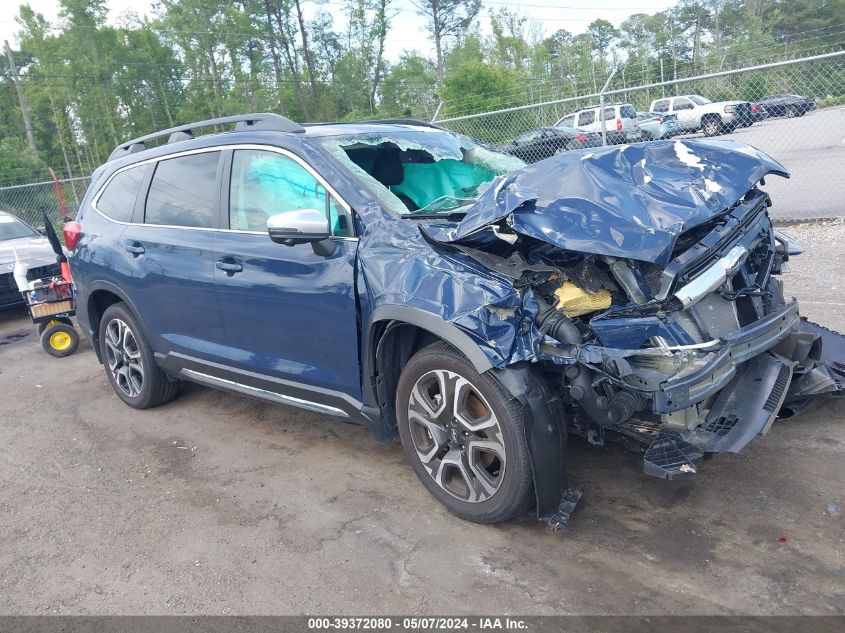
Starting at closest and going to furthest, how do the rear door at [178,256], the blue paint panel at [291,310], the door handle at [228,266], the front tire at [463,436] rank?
the front tire at [463,436] < the blue paint panel at [291,310] < the door handle at [228,266] < the rear door at [178,256]

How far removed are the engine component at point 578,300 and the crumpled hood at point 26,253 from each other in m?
8.06

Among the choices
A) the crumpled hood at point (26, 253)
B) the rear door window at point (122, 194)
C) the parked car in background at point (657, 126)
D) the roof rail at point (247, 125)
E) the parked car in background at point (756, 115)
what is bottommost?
the crumpled hood at point (26, 253)

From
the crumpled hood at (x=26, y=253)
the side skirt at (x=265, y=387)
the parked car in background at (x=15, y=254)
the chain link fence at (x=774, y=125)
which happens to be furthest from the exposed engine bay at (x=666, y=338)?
the crumpled hood at (x=26, y=253)

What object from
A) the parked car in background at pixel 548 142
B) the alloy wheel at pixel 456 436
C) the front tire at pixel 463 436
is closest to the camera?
the front tire at pixel 463 436

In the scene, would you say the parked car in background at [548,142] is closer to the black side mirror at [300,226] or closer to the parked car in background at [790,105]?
the parked car in background at [790,105]

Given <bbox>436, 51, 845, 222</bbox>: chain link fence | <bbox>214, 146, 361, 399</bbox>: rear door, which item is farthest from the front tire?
<bbox>436, 51, 845, 222</bbox>: chain link fence

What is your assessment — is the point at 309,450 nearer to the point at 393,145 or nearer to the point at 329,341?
the point at 329,341

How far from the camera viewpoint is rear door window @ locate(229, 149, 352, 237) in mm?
3756

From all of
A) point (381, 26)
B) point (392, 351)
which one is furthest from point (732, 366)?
point (381, 26)

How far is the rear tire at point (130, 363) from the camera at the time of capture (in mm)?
5219

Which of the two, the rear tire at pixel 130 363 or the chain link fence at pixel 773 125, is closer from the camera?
the rear tire at pixel 130 363

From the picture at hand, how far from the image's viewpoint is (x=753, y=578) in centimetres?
282

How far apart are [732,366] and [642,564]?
3.07 feet

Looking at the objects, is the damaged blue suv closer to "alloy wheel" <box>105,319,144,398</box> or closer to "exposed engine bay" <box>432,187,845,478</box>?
"exposed engine bay" <box>432,187,845,478</box>
